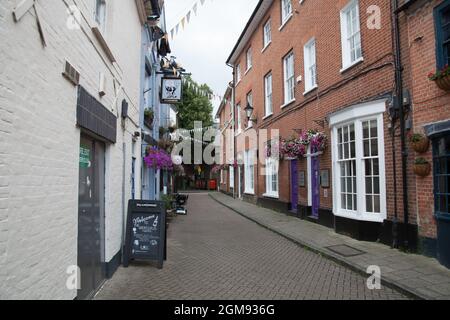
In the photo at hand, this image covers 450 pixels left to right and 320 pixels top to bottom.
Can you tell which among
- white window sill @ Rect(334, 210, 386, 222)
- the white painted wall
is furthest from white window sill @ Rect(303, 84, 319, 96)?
the white painted wall

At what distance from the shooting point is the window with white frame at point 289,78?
13.3 meters

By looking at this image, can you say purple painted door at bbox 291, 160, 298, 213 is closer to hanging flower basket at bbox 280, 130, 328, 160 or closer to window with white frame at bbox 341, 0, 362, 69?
hanging flower basket at bbox 280, 130, 328, 160

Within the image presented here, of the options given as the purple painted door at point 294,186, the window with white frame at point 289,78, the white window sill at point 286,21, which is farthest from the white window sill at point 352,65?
the white window sill at point 286,21

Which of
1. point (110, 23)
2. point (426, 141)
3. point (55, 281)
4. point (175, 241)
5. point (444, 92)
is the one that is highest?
point (110, 23)

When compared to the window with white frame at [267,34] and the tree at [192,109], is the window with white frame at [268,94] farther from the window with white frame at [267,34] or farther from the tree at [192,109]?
the tree at [192,109]

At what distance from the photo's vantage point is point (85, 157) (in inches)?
184

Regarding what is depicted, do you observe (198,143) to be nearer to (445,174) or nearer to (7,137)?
(445,174)

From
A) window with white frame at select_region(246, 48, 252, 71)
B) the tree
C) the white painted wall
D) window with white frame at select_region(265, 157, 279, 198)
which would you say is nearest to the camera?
the white painted wall

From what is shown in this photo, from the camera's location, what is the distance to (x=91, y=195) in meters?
4.91

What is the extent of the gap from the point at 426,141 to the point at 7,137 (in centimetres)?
673

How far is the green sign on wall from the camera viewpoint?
14.8 ft

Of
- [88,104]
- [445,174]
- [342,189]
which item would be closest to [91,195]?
[88,104]

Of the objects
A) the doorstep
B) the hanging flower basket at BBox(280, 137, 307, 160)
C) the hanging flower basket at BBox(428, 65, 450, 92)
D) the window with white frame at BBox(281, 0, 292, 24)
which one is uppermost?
the window with white frame at BBox(281, 0, 292, 24)

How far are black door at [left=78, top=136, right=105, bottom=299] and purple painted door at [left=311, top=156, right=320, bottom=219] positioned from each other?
24.1 ft
